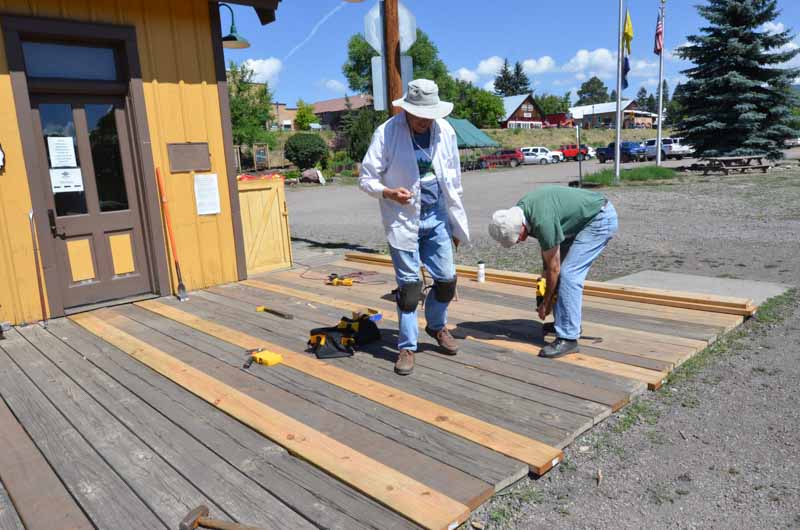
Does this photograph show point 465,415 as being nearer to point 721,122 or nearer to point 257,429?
point 257,429

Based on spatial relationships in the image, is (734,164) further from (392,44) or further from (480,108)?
(480,108)

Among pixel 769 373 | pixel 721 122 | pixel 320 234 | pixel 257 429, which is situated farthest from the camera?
pixel 721 122

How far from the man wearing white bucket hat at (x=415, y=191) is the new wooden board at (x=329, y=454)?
1002mm

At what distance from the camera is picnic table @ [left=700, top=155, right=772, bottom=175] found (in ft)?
77.2

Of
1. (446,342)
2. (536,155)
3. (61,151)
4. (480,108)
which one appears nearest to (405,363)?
(446,342)

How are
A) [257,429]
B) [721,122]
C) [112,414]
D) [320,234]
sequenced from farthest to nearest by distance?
[721,122]
[320,234]
[112,414]
[257,429]

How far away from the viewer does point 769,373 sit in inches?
148

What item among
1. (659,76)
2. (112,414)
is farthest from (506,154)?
(112,414)

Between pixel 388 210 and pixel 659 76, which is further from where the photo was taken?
pixel 659 76

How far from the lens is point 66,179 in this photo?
5.72 meters

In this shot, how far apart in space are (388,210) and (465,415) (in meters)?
1.44

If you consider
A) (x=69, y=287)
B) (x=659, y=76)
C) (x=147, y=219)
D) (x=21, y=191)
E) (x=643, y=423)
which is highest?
(x=659, y=76)

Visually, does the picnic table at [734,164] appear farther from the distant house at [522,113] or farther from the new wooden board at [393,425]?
the distant house at [522,113]

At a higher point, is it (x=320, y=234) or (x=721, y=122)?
(x=721, y=122)
